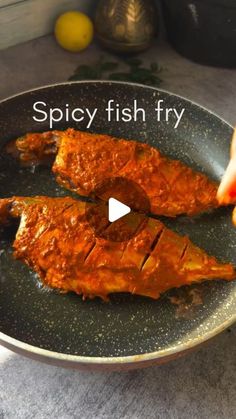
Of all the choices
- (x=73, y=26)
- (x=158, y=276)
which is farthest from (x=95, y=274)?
(x=73, y=26)

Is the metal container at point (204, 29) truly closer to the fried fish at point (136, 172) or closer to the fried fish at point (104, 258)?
the fried fish at point (136, 172)

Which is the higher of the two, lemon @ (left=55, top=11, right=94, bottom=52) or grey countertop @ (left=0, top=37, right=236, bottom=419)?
lemon @ (left=55, top=11, right=94, bottom=52)

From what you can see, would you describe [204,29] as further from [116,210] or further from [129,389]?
[129,389]

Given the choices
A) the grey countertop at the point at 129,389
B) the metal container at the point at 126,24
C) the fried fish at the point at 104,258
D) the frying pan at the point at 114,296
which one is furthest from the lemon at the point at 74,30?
the grey countertop at the point at 129,389

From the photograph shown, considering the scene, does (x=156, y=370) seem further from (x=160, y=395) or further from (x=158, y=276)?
(x=158, y=276)

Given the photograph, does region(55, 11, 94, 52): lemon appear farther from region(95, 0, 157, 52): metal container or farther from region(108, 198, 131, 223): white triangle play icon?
region(108, 198, 131, 223): white triangle play icon

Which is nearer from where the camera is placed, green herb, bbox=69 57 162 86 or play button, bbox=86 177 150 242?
play button, bbox=86 177 150 242

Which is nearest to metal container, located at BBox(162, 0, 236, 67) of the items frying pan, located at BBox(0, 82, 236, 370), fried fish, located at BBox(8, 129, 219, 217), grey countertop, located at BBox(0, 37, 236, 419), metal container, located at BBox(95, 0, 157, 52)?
metal container, located at BBox(95, 0, 157, 52)

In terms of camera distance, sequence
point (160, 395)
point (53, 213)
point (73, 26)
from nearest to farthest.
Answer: point (160, 395) < point (53, 213) < point (73, 26)
